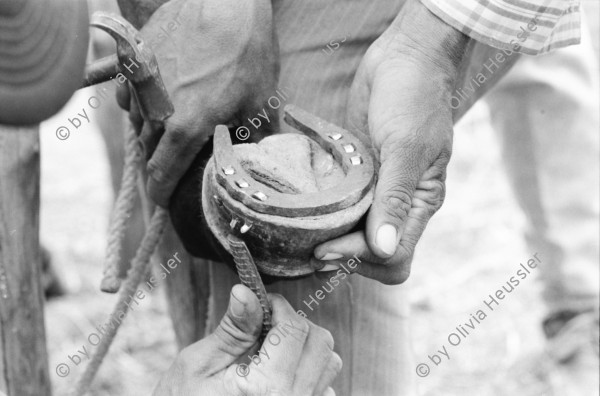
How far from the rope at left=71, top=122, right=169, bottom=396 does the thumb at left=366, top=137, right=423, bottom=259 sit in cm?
40

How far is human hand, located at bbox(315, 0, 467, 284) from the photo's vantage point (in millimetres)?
958

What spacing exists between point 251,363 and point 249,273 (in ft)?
0.37

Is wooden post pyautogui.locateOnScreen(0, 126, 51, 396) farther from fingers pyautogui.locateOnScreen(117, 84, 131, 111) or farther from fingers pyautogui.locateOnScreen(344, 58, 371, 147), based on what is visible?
fingers pyautogui.locateOnScreen(344, 58, 371, 147)

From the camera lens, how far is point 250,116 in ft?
3.58

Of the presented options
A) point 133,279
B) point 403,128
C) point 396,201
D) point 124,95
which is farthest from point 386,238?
point 133,279

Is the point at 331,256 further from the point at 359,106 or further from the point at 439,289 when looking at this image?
the point at 439,289

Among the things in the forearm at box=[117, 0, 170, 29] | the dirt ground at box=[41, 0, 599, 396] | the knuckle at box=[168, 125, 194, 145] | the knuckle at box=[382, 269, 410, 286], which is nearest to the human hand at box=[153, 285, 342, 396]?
the knuckle at box=[382, 269, 410, 286]

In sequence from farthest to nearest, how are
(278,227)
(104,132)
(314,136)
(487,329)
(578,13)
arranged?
(487,329), (104,132), (578,13), (314,136), (278,227)

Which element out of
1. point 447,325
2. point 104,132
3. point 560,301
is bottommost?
point 447,325

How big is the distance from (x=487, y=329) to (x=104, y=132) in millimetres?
1141

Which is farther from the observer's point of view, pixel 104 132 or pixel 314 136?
pixel 104 132

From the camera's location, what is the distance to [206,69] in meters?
1.06

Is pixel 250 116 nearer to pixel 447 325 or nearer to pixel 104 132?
pixel 104 132

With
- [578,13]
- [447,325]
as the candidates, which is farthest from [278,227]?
[447,325]
